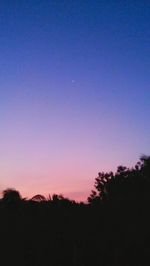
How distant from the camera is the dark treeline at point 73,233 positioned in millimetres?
26594

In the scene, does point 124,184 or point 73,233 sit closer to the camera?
point 73,233

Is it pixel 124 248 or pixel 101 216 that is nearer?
pixel 124 248

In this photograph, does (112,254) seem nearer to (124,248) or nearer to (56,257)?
(124,248)

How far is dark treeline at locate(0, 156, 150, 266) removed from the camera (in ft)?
87.2

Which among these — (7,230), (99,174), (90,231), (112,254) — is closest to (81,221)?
(90,231)

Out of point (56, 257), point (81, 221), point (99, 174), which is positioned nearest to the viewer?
point (56, 257)

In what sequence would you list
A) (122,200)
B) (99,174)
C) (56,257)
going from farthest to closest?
(99,174)
(122,200)
(56,257)

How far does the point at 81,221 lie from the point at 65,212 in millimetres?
1194

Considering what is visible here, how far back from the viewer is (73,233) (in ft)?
90.2

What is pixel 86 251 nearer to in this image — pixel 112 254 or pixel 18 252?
pixel 112 254

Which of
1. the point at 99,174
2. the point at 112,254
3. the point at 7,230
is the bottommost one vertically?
the point at 112,254

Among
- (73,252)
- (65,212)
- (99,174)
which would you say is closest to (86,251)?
(73,252)

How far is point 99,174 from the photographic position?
40062 millimetres

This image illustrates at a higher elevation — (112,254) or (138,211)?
(138,211)
